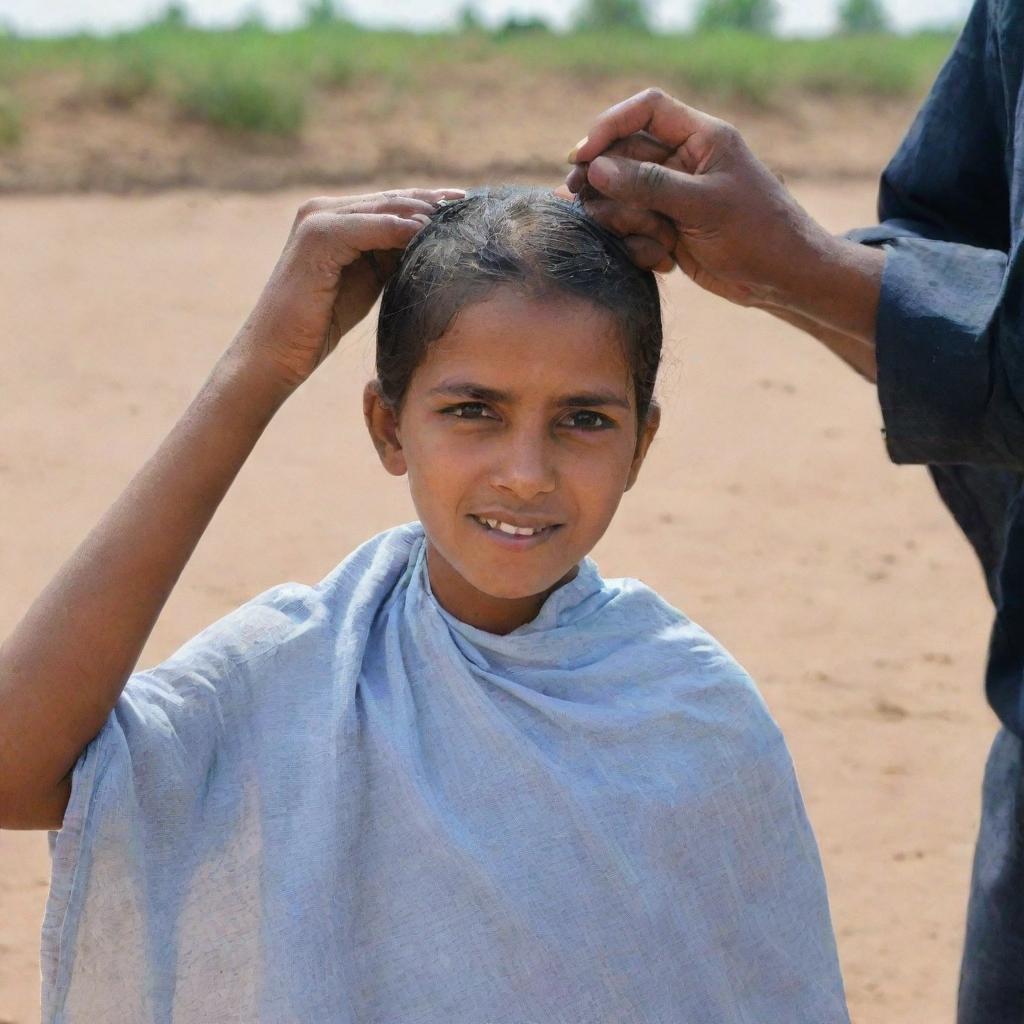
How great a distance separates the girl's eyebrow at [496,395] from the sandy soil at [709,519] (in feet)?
2.58

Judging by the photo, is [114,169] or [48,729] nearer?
[48,729]

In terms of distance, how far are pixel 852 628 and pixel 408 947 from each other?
4539mm

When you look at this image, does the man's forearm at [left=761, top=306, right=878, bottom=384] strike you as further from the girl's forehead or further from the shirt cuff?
the girl's forehead

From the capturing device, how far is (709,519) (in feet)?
24.8

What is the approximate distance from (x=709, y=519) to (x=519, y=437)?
18.2ft

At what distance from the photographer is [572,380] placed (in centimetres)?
213

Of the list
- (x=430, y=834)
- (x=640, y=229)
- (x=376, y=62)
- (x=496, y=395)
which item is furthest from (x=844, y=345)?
(x=376, y=62)

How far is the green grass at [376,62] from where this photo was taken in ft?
46.5

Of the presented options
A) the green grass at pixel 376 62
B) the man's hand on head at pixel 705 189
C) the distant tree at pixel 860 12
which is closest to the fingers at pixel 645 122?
→ the man's hand on head at pixel 705 189

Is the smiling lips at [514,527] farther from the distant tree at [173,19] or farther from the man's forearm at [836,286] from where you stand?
the distant tree at [173,19]

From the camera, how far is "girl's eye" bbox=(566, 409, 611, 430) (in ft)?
7.13

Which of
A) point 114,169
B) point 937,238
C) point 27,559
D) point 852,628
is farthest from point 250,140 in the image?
point 937,238

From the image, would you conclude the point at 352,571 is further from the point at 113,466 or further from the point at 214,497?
the point at 113,466

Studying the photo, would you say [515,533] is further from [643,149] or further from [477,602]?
[643,149]
